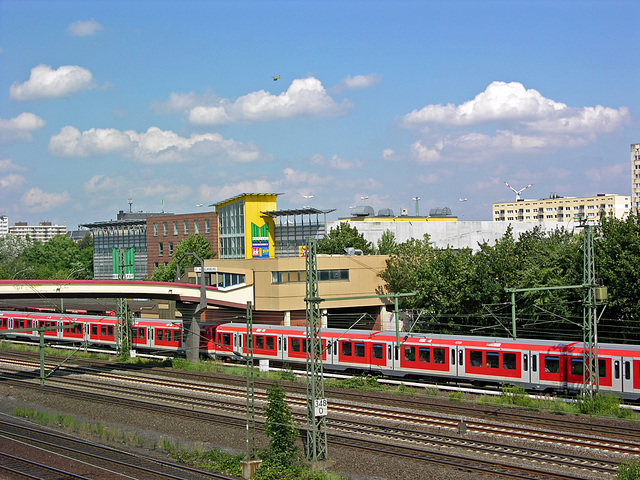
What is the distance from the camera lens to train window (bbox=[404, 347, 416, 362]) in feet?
117

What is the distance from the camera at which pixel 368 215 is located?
9388 cm

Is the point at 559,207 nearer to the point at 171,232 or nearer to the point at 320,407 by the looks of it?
the point at 171,232

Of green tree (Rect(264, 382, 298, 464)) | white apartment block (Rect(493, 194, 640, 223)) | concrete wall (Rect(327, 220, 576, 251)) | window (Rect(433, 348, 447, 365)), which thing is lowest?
green tree (Rect(264, 382, 298, 464))

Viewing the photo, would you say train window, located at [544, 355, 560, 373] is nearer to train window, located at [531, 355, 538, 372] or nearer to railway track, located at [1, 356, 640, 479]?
train window, located at [531, 355, 538, 372]

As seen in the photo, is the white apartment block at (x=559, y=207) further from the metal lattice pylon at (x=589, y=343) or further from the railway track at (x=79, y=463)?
the railway track at (x=79, y=463)

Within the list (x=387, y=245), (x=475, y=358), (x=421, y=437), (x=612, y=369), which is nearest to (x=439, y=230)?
(x=387, y=245)

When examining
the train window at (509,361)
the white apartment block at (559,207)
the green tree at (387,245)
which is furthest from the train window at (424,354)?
the white apartment block at (559,207)

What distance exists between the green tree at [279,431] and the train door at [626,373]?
50.1 feet

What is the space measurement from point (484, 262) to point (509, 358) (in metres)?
15.1

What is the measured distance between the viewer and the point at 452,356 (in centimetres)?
3422

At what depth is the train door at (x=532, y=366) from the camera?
31641 mm

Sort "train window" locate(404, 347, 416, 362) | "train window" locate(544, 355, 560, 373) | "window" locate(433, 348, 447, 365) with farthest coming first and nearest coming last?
"train window" locate(404, 347, 416, 362), "window" locate(433, 348, 447, 365), "train window" locate(544, 355, 560, 373)

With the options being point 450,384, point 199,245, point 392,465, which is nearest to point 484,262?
point 450,384

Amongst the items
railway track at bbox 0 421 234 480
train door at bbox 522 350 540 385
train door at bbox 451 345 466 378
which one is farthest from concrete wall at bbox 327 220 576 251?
railway track at bbox 0 421 234 480
